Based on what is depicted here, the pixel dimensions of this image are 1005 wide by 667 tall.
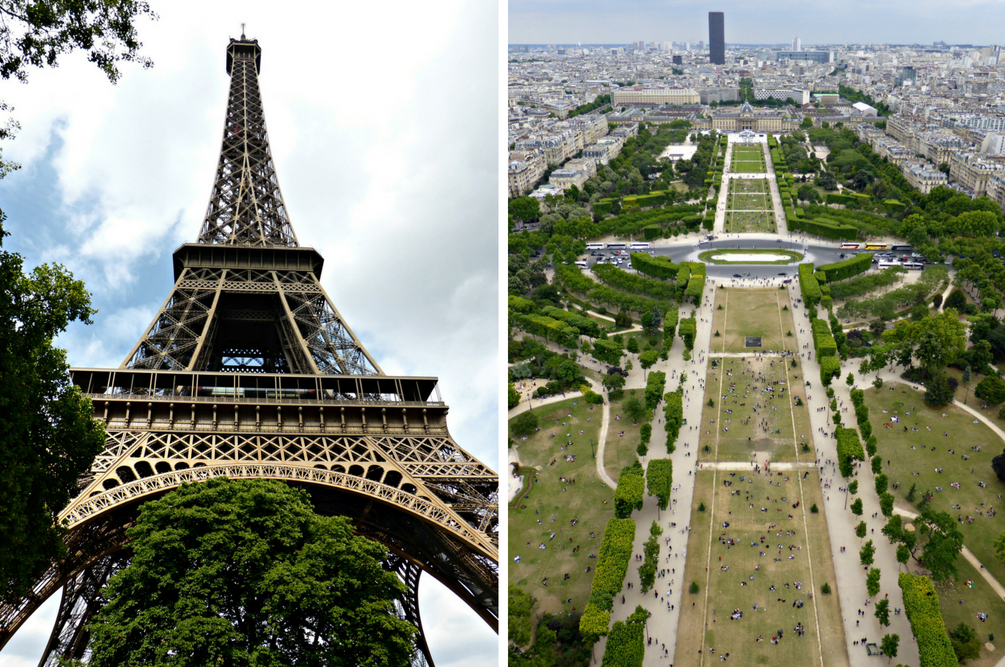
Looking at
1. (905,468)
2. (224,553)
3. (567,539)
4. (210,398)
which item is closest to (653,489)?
(567,539)

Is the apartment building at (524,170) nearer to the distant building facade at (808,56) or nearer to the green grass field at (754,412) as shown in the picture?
the green grass field at (754,412)

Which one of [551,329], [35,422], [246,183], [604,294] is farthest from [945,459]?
[35,422]

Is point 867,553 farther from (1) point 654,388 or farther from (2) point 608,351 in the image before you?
(2) point 608,351

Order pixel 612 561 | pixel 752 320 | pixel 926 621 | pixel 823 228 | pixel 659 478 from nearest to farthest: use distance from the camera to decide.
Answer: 1. pixel 926 621
2. pixel 612 561
3. pixel 659 478
4. pixel 752 320
5. pixel 823 228

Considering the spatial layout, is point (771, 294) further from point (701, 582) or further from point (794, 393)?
point (701, 582)

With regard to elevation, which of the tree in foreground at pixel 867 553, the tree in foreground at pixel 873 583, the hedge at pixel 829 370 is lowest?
the tree in foreground at pixel 873 583

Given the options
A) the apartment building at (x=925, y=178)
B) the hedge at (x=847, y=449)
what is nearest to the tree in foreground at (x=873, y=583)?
the hedge at (x=847, y=449)

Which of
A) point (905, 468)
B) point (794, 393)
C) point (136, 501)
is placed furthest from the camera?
point (794, 393)
